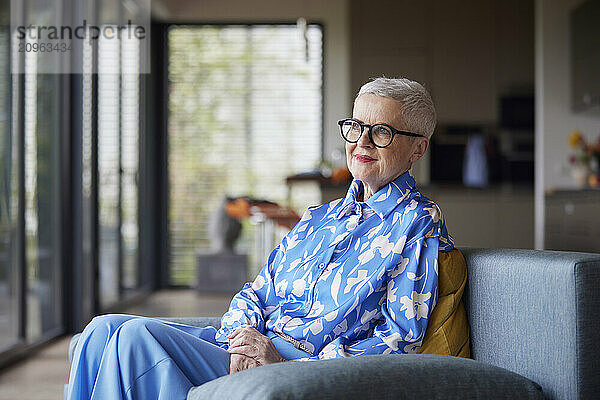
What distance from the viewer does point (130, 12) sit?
6586 mm

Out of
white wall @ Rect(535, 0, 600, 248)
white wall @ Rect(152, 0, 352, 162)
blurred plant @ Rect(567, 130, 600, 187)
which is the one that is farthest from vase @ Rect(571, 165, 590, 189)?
white wall @ Rect(152, 0, 352, 162)

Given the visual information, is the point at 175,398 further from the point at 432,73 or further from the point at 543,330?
the point at 432,73

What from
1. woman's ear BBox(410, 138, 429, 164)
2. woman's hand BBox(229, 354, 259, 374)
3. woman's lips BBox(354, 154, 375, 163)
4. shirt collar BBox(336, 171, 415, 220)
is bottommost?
woman's hand BBox(229, 354, 259, 374)

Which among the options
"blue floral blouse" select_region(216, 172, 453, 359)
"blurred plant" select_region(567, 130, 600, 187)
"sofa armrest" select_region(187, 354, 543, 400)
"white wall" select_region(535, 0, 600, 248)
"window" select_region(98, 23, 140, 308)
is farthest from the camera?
"white wall" select_region(535, 0, 600, 248)

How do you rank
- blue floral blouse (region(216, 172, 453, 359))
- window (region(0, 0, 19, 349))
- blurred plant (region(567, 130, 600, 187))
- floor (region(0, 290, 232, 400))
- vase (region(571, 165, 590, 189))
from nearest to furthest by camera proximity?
blue floral blouse (region(216, 172, 453, 359)), floor (region(0, 290, 232, 400)), window (region(0, 0, 19, 349)), blurred plant (region(567, 130, 600, 187)), vase (region(571, 165, 590, 189))

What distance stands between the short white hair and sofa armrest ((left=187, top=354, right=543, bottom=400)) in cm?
65

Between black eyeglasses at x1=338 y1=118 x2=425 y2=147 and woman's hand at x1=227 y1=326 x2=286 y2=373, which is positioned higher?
black eyeglasses at x1=338 y1=118 x2=425 y2=147

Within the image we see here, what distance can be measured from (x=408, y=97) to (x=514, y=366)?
0.69m

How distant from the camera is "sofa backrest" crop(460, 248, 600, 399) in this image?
146cm

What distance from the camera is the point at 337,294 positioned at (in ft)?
5.95

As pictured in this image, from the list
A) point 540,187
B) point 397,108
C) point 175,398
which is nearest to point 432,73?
point 540,187

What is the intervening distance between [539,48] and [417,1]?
121 centimetres

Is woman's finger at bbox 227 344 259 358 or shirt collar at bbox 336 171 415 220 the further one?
shirt collar at bbox 336 171 415 220

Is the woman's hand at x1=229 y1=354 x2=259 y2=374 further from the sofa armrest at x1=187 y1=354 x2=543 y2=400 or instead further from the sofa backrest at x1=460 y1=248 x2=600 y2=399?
the sofa backrest at x1=460 y1=248 x2=600 y2=399
